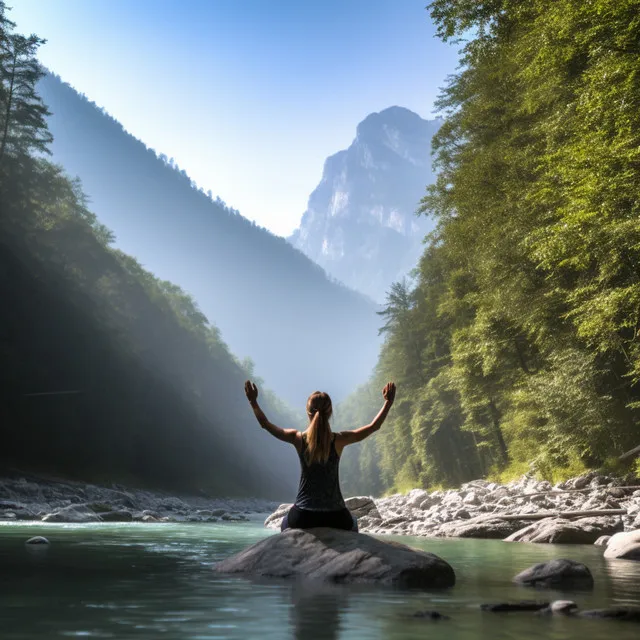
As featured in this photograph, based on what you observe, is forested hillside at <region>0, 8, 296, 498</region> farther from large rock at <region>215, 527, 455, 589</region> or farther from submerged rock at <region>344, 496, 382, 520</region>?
large rock at <region>215, 527, 455, 589</region>

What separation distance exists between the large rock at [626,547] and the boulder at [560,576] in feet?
11.9

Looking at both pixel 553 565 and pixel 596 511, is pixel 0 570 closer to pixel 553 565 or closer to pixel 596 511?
pixel 553 565

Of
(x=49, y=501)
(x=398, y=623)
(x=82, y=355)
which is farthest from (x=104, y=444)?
(x=398, y=623)

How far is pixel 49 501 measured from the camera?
101 ft

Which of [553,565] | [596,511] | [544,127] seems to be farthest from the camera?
[544,127]

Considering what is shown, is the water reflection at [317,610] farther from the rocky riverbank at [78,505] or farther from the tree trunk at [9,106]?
the tree trunk at [9,106]

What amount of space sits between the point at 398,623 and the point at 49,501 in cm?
3053

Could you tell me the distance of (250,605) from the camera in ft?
16.7

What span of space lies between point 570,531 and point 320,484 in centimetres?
868

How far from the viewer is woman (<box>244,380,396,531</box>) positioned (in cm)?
679

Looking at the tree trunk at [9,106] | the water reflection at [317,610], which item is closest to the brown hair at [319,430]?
the water reflection at [317,610]

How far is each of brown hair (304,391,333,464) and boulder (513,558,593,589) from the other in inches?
105

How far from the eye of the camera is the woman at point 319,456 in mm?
6793

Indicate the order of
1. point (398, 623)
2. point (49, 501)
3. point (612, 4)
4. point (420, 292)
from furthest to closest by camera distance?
1. point (420, 292)
2. point (49, 501)
3. point (612, 4)
4. point (398, 623)
